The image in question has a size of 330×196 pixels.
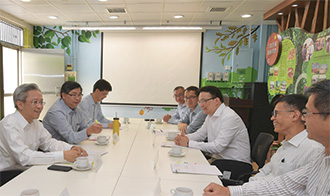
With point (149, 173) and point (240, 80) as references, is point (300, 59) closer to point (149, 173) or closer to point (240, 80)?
point (240, 80)

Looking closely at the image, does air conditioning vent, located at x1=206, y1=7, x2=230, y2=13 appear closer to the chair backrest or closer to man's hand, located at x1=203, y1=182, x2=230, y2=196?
the chair backrest

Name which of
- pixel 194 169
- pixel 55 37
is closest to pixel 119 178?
pixel 194 169

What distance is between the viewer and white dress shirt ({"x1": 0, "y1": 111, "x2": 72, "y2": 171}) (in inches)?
64.3

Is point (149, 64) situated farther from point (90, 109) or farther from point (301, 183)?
point (301, 183)

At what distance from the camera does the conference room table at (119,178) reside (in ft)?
4.18

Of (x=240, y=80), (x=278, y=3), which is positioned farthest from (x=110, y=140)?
(x=240, y=80)

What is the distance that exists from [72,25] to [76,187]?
5171 mm

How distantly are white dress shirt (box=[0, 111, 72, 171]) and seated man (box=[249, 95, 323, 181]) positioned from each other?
156 cm

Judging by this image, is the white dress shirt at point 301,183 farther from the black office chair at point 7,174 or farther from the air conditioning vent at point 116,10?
the air conditioning vent at point 116,10

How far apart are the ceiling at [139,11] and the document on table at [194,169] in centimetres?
308

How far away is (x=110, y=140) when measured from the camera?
246 cm

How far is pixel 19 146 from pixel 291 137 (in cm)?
192

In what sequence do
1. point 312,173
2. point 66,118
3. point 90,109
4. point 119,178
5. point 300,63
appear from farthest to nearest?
point 90,109
point 300,63
point 66,118
point 119,178
point 312,173

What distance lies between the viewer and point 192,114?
356 cm
